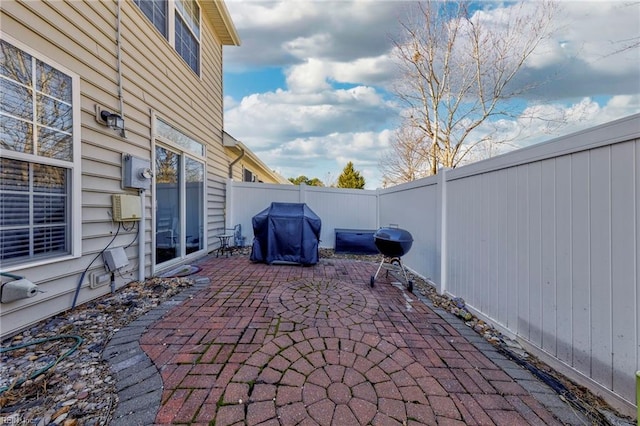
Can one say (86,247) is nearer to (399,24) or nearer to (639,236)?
(639,236)

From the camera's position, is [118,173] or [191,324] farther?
[118,173]

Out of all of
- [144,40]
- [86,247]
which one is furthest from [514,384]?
[144,40]

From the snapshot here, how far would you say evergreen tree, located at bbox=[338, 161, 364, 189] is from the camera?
763 inches

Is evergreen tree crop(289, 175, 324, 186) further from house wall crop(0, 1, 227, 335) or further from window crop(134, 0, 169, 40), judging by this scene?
house wall crop(0, 1, 227, 335)

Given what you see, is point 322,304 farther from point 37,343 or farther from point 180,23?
point 180,23

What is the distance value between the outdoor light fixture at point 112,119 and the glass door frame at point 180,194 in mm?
796

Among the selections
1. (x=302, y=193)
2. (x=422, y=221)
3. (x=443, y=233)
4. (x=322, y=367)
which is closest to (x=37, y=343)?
(x=322, y=367)

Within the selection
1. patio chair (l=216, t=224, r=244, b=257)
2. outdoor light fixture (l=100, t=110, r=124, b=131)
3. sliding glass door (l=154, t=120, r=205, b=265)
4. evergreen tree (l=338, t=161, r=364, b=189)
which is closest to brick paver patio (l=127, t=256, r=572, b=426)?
sliding glass door (l=154, t=120, r=205, b=265)

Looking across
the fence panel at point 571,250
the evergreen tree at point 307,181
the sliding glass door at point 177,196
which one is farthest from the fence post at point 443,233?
the evergreen tree at point 307,181

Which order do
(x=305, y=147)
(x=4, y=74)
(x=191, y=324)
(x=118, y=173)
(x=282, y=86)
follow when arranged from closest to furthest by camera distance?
(x=4, y=74), (x=191, y=324), (x=118, y=173), (x=282, y=86), (x=305, y=147)

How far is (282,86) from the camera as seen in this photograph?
9.22 meters

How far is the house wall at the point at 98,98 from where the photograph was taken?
2.33 m

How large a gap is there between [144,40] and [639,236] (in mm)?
5687

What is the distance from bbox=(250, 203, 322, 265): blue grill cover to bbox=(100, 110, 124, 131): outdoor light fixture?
2.70 metres
